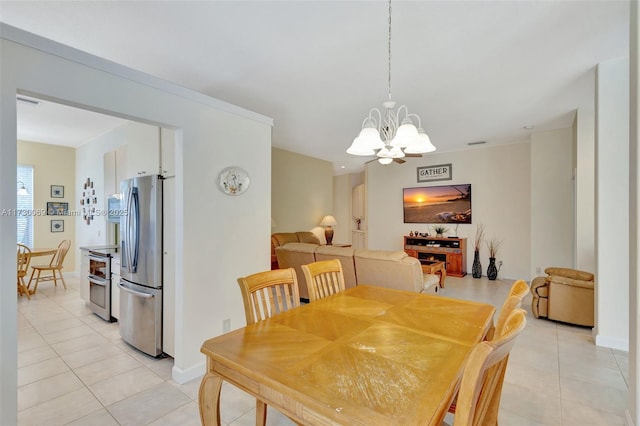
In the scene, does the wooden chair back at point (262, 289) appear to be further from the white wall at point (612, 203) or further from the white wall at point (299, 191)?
the white wall at point (299, 191)

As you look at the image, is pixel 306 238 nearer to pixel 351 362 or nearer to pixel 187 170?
pixel 187 170

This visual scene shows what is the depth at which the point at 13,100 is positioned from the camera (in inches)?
62.9

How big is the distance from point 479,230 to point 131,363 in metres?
6.29

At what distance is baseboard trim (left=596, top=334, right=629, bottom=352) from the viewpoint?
2.81 meters

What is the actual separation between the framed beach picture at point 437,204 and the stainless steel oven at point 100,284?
5.89 meters

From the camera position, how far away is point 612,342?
9.36 feet

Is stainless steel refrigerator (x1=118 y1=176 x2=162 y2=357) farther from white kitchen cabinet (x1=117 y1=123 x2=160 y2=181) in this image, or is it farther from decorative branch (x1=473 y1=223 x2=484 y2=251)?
decorative branch (x1=473 y1=223 x2=484 y2=251)

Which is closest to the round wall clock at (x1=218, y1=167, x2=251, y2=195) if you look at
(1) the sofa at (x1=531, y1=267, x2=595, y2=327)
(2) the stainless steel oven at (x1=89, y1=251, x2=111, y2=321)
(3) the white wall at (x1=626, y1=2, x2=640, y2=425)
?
(2) the stainless steel oven at (x1=89, y1=251, x2=111, y2=321)

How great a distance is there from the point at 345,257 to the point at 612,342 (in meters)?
2.78

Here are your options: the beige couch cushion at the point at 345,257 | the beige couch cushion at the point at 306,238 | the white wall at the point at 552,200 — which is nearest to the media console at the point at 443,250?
the white wall at the point at 552,200

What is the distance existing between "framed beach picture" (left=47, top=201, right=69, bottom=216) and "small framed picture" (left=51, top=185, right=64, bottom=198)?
143 mm

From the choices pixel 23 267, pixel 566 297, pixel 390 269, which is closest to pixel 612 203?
pixel 566 297

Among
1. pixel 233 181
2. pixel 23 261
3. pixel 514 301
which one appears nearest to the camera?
pixel 514 301

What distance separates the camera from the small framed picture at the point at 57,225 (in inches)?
228
